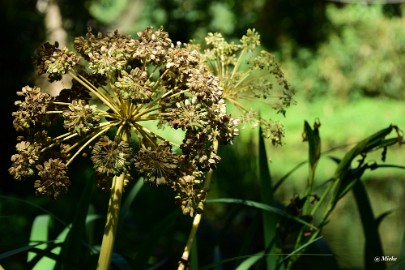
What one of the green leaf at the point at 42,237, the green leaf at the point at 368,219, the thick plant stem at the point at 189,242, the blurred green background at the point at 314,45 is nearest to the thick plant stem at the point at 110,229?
the thick plant stem at the point at 189,242

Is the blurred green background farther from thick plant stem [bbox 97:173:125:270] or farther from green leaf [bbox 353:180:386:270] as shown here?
thick plant stem [bbox 97:173:125:270]

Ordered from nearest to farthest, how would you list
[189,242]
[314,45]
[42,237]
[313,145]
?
[189,242] < [313,145] < [42,237] < [314,45]

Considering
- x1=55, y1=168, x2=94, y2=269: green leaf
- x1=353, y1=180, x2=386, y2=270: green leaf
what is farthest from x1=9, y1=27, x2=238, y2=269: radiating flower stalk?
x1=353, y1=180, x2=386, y2=270: green leaf

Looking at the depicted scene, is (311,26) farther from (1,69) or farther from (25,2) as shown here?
(1,69)

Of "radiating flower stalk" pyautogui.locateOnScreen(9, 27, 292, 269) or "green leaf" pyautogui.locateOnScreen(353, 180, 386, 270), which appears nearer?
"radiating flower stalk" pyautogui.locateOnScreen(9, 27, 292, 269)

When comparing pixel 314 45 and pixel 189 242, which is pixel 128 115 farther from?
pixel 314 45

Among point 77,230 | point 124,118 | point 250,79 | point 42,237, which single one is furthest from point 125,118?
point 42,237

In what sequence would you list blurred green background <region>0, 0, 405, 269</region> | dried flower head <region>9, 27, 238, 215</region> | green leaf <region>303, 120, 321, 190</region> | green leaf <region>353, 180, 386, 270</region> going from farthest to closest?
blurred green background <region>0, 0, 405, 269</region> < green leaf <region>353, 180, 386, 270</region> < green leaf <region>303, 120, 321, 190</region> < dried flower head <region>9, 27, 238, 215</region>

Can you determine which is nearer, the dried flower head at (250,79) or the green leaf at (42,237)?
the dried flower head at (250,79)

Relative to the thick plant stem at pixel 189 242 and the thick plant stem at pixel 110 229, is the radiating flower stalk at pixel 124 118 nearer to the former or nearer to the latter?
the thick plant stem at pixel 110 229
